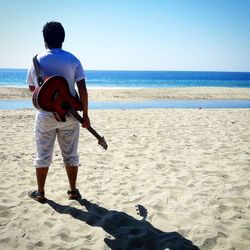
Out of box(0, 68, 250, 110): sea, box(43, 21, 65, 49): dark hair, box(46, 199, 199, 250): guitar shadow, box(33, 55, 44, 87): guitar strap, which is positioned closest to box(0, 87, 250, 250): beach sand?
box(46, 199, 199, 250): guitar shadow

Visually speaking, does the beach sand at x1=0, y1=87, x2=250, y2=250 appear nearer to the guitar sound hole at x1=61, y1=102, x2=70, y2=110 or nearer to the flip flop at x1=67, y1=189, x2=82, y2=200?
the flip flop at x1=67, y1=189, x2=82, y2=200

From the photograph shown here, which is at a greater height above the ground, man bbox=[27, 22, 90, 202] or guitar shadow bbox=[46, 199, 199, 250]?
man bbox=[27, 22, 90, 202]

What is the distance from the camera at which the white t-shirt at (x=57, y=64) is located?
3213 mm

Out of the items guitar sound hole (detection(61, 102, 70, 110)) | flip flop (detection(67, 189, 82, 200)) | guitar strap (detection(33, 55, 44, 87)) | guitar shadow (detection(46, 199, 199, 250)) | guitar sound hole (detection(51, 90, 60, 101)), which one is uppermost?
guitar strap (detection(33, 55, 44, 87))

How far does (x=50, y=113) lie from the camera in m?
3.29

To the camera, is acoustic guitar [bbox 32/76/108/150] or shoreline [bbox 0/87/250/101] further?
shoreline [bbox 0/87/250/101]

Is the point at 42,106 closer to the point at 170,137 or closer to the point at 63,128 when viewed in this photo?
the point at 63,128

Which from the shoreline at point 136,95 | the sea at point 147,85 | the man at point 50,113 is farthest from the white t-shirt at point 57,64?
the shoreline at point 136,95

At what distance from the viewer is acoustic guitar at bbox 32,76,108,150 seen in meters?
3.10

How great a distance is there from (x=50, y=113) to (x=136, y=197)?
5.72ft

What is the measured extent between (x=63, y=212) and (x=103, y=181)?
1.14m

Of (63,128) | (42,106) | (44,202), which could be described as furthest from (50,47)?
(44,202)

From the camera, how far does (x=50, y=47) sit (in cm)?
331

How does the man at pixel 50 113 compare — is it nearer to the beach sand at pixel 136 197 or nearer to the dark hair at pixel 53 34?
the dark hair at pixel 53 34
